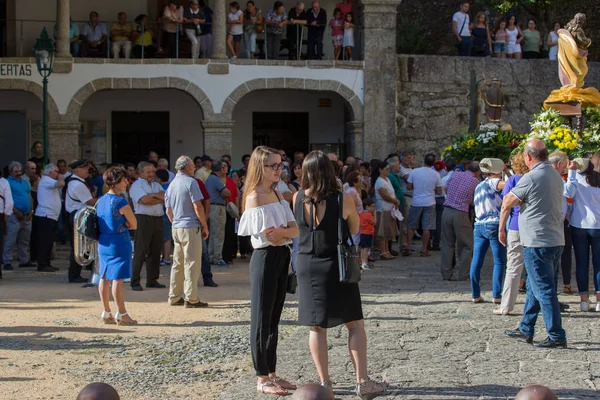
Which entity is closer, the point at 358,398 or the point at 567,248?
the point at 358,398

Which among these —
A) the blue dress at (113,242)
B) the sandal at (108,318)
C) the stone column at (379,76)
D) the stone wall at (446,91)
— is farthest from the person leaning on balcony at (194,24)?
the sandal at (108,318)

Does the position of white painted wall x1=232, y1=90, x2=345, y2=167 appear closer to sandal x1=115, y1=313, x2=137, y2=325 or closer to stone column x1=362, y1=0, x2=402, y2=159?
stone column x1=362, y1=0, x2=402, y2=159

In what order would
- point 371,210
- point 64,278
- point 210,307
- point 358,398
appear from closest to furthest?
1. point 358,398
2. point 210,307
3. point 64,278
4. point 371,210

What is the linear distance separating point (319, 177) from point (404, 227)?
34.1 feet

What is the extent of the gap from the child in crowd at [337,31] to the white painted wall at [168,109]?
13.3 feet

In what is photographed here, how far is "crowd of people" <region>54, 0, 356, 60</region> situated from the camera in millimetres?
21531

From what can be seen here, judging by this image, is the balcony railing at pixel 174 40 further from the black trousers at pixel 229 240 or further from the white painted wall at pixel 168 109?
the black trousers at pixel 229 240

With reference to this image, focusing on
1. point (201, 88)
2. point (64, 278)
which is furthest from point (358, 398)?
point (201, 88)

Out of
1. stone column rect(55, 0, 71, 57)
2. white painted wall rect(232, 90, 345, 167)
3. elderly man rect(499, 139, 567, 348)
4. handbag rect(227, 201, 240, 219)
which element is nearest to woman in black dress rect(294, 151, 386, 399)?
elderly man rect(499, 139, 567, 348)

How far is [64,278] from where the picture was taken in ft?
43.8

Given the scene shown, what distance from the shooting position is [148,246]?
12094mm

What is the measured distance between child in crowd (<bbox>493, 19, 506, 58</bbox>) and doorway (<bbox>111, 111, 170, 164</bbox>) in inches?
331

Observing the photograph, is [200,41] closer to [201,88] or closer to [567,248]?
[201,88]

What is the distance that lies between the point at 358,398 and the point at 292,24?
54.8 feet
